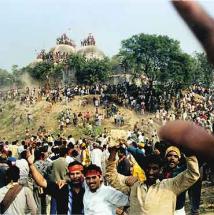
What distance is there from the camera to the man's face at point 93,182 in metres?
4.53

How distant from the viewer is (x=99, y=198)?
4500 mm

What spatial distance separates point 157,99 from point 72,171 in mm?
38991

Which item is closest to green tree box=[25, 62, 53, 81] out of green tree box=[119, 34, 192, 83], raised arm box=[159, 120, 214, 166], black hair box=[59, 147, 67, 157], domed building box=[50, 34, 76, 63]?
domed building box=[50, 34, 76, 63]

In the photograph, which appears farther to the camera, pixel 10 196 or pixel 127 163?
pixel 127 163

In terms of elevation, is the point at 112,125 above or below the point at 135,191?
above

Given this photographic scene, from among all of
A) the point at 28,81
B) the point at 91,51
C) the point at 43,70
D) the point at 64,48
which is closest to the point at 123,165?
the point at 43,70

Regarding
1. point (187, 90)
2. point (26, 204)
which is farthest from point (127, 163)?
point (187, 90)

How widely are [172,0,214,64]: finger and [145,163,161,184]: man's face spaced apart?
361cm

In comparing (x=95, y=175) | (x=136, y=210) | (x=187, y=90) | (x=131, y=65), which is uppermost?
(x=131, y=65)

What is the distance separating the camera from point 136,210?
4.26 meters

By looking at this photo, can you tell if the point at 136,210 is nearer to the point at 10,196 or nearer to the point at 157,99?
the point at 10,196

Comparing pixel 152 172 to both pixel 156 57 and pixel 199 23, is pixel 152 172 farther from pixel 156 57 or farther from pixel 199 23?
pixel 156 57

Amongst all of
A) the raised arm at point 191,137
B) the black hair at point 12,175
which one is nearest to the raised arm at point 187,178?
the black hair at point 12,175

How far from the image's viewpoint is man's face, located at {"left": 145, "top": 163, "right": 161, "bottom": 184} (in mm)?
4305
